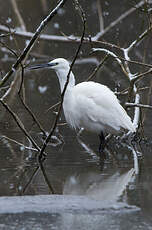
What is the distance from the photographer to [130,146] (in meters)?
7.47

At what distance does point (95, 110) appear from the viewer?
7297mm

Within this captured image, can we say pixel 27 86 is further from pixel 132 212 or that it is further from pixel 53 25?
pixel 132 212

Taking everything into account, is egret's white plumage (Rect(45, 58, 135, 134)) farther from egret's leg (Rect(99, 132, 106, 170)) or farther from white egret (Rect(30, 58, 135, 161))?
egret's leg (Rect(99, 132, 106, 170))

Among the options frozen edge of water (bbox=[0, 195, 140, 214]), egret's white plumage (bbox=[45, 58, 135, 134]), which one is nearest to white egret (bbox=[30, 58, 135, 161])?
egret's white plumage (bbox=[45, 58, 135, 134])

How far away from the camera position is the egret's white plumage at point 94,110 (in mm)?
7270

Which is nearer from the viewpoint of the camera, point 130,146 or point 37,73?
point 130,146

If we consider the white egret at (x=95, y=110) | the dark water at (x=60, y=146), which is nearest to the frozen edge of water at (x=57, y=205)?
the dark water at (x=60, y=146)

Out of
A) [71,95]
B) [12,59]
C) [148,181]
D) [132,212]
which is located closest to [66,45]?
[12,59]

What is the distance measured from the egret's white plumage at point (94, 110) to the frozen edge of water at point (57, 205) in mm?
2364

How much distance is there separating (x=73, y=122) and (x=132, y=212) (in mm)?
2841

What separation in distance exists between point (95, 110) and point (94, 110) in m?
0.01

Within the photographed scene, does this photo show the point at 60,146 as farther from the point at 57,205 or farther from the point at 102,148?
the point at 57,205

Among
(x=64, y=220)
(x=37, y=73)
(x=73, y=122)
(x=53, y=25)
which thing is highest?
(x=53, y=25)

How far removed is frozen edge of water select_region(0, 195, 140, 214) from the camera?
15.8 ft
